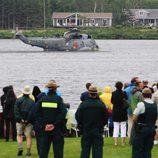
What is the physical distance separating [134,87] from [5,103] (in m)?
3.02

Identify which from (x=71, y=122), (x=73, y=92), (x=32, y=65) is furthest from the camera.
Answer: (x=32, y=65)

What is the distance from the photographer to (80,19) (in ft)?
606

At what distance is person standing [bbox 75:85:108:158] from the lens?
13.7 m

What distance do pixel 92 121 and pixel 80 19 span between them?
171m

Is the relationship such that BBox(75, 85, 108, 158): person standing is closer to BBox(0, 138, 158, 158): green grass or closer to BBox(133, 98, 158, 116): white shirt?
BBox(133, 98, 158, 116): white shirt

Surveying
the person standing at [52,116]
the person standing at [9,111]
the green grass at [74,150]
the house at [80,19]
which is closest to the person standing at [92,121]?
the person standing at [52,116]

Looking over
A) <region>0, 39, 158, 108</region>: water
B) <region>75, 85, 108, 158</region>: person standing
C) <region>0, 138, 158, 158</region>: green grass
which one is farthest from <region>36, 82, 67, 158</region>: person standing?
<region>0, 39, 158, 108</region>: water

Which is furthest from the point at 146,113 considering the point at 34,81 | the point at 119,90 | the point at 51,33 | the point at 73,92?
the point at 51,33

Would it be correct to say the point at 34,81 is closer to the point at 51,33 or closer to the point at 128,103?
the point at 128,103

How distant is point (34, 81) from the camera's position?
173ft

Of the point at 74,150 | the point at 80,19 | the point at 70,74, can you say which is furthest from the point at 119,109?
the point at 80,19

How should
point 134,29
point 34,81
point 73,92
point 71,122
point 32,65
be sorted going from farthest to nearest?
1. point 134,29
2. point 32,65
3. point 34,81
4. point 73,92
5. point 71,122

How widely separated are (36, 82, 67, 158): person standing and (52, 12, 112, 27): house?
549 ft

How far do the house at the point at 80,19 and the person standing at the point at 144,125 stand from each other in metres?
168
